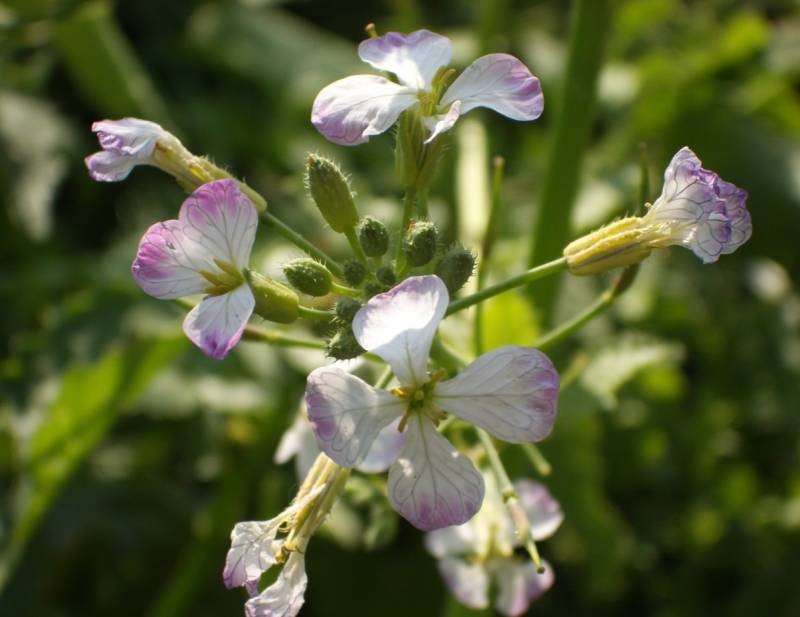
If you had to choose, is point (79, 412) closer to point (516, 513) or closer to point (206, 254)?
point (206, 254)

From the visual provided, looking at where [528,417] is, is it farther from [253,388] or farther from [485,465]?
[253,388]

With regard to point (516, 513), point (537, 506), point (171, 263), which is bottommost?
point (537, 506)

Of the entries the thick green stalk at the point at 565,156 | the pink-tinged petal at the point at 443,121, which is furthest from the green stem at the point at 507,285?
the thick green stalk at the point at 565,156

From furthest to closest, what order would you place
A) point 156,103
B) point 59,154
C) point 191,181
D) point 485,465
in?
point 156,103, point 59,154, point 485,465, point 191,181

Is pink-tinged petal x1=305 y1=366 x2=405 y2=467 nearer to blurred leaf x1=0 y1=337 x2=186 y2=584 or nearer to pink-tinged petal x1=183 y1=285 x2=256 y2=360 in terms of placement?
pink-tinged petal x1=183 y1=285 x2=256 y2=360

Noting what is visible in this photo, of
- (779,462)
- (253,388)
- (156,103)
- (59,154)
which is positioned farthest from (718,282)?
(59,154)

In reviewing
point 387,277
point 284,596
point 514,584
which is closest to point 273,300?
point 387,277
